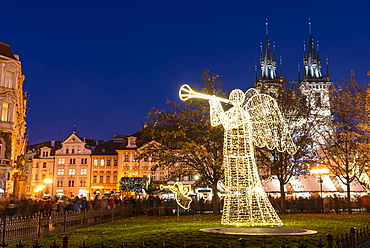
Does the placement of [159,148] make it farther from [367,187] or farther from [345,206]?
[367,187]

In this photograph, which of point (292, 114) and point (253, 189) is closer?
point (253, 189)

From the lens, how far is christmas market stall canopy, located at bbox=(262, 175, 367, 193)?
3725 cm

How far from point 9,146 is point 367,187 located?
114ft

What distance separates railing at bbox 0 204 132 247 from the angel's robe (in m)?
7.14

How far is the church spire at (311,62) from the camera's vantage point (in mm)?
115188

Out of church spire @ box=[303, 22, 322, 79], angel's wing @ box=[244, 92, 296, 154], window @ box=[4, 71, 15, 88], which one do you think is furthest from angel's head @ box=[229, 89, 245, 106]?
church spire @ box=[303, 22, 322, 79]

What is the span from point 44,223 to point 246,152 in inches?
334

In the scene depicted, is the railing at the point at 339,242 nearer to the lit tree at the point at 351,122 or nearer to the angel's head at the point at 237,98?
the angel's head at the point at 237,98

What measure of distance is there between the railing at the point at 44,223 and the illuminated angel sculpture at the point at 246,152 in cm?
717

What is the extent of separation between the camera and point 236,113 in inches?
658

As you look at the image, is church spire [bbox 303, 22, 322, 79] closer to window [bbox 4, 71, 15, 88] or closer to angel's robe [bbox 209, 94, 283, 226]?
window [bbox 4, 71, 15, 88]

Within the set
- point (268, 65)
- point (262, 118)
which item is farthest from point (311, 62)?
point (262, 118)

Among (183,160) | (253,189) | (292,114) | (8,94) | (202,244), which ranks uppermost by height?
(8,94)

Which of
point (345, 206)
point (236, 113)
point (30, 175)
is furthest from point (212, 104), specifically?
point (30, 175)
